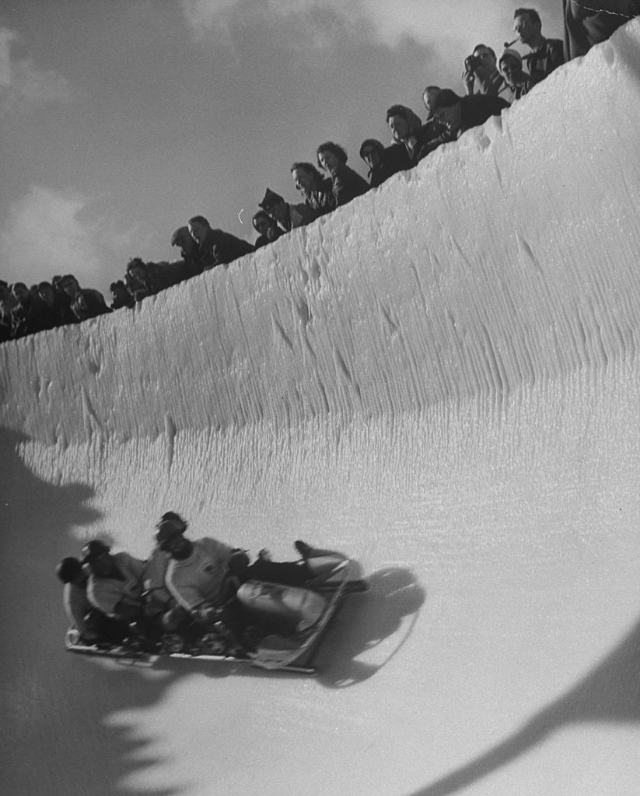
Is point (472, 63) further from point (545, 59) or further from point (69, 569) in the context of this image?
point (69, 569)

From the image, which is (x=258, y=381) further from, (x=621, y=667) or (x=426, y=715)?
(x=621, y=667)

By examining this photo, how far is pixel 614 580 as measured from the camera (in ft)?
8.76

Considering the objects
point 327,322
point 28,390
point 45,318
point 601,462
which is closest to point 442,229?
point 327,322

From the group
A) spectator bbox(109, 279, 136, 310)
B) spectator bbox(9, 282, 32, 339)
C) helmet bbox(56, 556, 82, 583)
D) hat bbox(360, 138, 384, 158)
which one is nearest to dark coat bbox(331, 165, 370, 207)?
hat bbox(360, 138, 384, 158)

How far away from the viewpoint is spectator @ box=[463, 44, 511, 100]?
306 cm

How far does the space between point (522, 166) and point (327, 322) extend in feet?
3.43

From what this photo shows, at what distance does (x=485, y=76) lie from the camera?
10.1 ft

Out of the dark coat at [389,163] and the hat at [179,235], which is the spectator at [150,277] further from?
the dark coat at [389,163]

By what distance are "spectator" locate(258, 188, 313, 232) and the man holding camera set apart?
0.82 meters

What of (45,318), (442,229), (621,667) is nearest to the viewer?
(621,667)

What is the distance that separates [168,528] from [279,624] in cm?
81

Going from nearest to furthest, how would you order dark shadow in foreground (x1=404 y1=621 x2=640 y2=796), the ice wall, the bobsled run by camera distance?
1. dark shadow in foreground (x1=404 y1=621 x2=640 y2=796)
2. the ice wall
3. the bobsled run

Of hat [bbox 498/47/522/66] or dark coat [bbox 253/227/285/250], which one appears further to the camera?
dark coat [bbox 253/227/285/250]

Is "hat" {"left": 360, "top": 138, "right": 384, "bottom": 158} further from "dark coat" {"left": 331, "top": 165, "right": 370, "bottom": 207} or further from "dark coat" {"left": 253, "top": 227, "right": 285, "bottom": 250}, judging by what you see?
"dark coat" {"left": 253, "top": 227, "right": 285, "bottom": 250}
